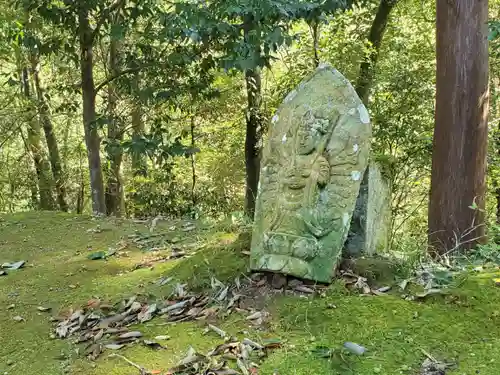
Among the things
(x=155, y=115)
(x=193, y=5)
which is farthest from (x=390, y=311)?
(x=155, y=115)

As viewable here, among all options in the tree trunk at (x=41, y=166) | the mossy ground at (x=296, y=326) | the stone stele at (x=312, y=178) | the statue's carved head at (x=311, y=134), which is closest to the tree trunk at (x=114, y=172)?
the tree trunk at (x=41, y=166)

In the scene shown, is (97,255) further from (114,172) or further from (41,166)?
(41,166)

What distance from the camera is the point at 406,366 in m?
2.73

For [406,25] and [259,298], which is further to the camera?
[406,25]

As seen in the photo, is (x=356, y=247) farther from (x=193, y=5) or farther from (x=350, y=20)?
(x=350, y=20)

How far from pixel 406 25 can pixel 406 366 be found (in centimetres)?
808

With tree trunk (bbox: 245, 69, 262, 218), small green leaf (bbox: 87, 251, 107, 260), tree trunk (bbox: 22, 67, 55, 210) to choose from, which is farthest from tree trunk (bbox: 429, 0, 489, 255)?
tree trunk (bbox: 22, 67, 55, 210)

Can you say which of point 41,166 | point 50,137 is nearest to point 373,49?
point 50,137

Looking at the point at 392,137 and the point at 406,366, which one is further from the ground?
the point at 392,137

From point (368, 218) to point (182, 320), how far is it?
1.75 metres

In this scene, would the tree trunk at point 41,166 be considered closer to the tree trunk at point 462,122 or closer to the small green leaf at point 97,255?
the small green leaf at point 97,255

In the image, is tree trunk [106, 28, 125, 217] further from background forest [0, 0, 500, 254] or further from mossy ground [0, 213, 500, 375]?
mossy ground [0, 213, 500, 375]

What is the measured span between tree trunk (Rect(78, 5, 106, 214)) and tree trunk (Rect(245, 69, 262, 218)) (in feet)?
8.26

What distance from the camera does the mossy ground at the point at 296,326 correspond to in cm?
282
